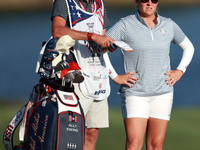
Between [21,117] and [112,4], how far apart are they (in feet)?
32.2

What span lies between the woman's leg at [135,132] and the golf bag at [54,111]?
0.45 m

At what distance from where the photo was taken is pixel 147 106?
9.71ft

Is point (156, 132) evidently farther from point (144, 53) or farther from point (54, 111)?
point (54, 111)

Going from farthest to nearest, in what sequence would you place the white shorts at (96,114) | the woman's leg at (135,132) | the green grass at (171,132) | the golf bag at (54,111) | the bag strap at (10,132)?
1. the green grass at (171,132)
2. the white shorts at (96,114)
3. the woman's leg at (135,132)
4. the bag strap at (10,132)
5. the golf bag at (54,111)

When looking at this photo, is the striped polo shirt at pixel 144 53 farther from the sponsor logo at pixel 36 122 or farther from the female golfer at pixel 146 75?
the sponsor logo at pixel 36 122

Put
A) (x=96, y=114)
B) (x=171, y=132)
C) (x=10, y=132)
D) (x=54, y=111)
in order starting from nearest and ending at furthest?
1. (x=54, y=111)
2. (x=10, y=132)
3. (x=96, y=114)
4. (x=171, y=132)

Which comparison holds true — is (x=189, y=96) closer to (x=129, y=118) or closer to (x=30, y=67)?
(x=30, y=67)

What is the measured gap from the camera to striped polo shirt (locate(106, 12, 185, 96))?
2909 mm

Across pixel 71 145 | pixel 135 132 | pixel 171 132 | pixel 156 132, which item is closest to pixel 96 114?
pixel 135 132

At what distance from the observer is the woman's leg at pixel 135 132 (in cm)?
288

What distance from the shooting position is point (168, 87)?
9.88ft

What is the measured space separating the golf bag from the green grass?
1.71 m

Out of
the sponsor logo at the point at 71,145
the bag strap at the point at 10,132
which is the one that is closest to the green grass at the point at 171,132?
the bag strap at the point at 10,132

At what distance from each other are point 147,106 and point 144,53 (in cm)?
39
